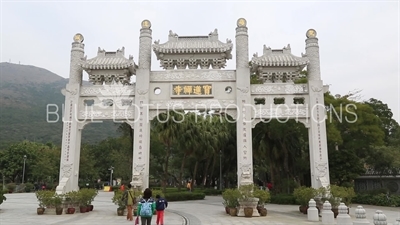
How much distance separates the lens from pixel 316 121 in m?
12.2

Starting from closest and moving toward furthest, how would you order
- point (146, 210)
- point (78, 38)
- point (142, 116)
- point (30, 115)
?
point (146, 210) < point (142, 116) < point (78, 38) < point (30, 115)

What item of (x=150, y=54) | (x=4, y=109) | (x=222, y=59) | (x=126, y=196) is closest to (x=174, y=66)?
(x=150, y=54)

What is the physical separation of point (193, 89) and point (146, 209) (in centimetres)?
647

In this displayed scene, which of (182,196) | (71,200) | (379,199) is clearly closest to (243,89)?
(71,200)

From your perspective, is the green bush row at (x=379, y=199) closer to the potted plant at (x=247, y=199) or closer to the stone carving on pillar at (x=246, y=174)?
the stone carving on pillar at (x=246, y=174)

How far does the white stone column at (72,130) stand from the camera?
1205 centimetres

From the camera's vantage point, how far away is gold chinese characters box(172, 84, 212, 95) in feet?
41.2

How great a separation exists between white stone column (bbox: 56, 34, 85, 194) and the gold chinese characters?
368cm

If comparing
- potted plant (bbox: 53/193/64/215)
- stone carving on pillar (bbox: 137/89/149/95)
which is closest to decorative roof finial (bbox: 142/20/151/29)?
stone carving on pillar (bbox: 137/89/149/95)

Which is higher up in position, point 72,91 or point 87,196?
point 72,91

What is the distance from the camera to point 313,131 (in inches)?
477

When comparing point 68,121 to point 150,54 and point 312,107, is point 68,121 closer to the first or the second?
point 150,54

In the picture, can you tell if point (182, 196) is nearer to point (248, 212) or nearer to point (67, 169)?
point (67, 169)

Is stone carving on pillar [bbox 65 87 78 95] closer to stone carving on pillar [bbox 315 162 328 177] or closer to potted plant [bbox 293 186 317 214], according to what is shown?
potted plant [bbox 293 186 317 214]
